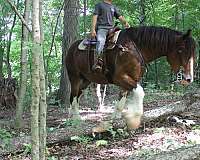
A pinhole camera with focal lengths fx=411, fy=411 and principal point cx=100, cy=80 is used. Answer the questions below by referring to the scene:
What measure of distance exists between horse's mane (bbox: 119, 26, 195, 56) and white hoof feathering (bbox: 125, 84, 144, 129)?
1072 mm

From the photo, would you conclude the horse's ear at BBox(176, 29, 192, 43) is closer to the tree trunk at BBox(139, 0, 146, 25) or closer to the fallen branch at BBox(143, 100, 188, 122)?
the fallen branch at BBox(143, 100, 188, 122)

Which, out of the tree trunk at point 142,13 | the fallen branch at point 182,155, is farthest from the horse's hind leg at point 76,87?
the tree trunk at point 142,13

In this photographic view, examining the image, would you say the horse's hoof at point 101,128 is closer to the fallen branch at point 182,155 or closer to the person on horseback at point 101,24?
the person on horseback at point 101,24

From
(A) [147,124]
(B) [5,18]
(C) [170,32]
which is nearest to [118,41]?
(C) [170,32]

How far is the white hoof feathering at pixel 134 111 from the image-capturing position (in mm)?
7582

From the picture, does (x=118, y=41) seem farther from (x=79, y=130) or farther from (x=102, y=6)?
(x=79, y=130)

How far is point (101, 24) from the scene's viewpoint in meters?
8.86

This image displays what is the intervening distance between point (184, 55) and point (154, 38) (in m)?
0.73

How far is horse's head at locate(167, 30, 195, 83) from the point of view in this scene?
7964 millimetres

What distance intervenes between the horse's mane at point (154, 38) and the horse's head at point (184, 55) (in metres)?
0.13

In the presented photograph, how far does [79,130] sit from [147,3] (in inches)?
575

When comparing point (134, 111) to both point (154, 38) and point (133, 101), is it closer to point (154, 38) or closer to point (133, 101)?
point (133, 101)

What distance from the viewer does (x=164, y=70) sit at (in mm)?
22203

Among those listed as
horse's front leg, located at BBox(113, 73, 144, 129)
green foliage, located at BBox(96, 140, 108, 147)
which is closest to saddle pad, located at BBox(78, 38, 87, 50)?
horse's front leg, located at BBox(113, 73, 144, 129)
